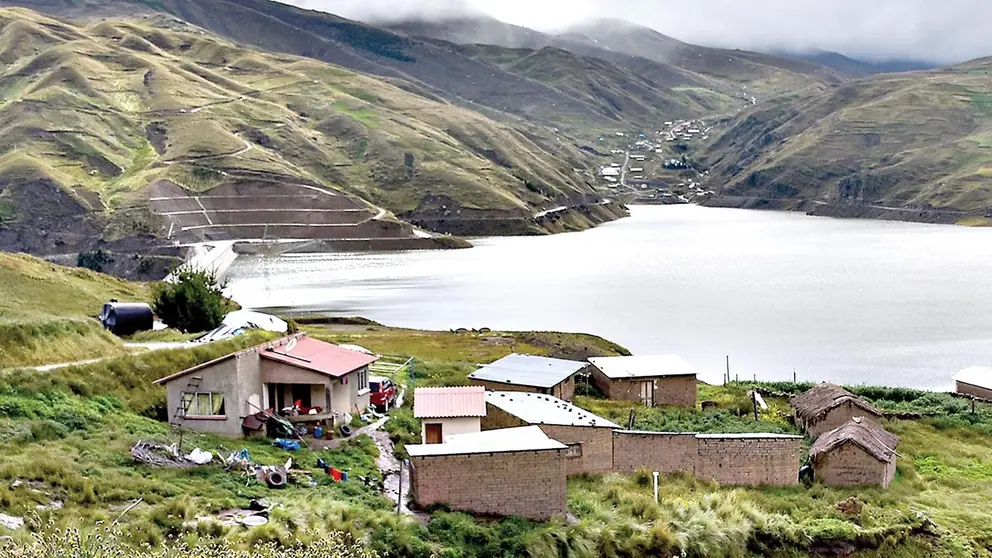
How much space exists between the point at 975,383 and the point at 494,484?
101 feet

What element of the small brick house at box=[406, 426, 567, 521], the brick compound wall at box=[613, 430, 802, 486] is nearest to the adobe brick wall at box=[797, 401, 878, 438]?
the brick compound wall at box=[613, 430, 802, 486]

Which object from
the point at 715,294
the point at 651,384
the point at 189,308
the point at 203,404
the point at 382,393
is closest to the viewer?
the point at 203,404

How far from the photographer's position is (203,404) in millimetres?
24328

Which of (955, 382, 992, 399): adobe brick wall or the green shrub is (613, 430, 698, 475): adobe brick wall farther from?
(955, 382, 992, 399): adobe brick wall

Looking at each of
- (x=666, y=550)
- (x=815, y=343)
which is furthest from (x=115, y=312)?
(x=815, y=343)

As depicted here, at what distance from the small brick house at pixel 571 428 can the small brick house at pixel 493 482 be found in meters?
3.96

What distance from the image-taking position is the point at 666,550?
19.5 m

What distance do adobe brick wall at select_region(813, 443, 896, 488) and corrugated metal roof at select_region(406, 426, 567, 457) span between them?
916 centimetres

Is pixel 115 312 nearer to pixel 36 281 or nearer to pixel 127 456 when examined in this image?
pixel 36 281

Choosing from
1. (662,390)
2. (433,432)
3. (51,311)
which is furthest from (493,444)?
(51,311)

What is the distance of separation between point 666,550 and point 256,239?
121355 millimetres

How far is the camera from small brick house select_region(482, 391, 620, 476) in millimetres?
25422

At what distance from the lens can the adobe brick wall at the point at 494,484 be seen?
20.3 m

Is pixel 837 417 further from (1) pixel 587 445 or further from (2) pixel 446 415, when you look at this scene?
(2) pixel 446 415
